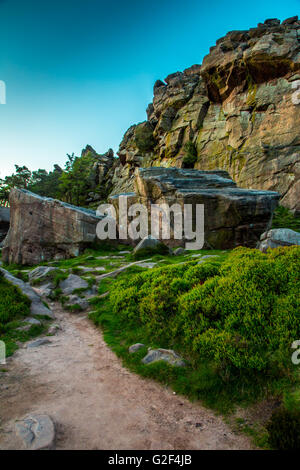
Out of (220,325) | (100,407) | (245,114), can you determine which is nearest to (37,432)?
(100,407)

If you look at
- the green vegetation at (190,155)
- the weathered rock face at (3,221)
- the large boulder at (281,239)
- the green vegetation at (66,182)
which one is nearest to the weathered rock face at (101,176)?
the green vegetation at (66,182)

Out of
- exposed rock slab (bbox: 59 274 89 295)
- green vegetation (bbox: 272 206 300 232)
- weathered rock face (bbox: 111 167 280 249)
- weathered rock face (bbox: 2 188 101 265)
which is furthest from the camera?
green vegetation (bbox: 272 206 300 232)

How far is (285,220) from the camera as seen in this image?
116 ft

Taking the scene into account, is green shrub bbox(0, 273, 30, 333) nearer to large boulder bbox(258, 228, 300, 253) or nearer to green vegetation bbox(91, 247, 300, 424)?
green vegetation bbox(91, 247, 300, 424)

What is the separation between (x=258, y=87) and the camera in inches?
1941

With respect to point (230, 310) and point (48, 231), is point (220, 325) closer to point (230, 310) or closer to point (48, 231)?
point (230, 310)

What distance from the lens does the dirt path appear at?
14.9ft

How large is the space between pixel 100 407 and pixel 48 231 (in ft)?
76.8

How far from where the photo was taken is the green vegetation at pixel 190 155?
190 feet

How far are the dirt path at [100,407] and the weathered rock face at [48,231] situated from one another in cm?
1801

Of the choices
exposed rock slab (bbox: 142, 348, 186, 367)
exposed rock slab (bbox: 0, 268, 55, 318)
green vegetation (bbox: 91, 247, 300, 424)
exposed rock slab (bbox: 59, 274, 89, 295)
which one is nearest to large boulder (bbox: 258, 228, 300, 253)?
green vegetation (bbox: 91, 247, 300, 424)

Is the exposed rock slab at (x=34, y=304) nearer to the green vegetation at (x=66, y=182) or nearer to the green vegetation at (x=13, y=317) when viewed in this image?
the green vegetation at (x=13, y=317)

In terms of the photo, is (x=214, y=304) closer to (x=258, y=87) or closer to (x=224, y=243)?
(x=224, y=243)

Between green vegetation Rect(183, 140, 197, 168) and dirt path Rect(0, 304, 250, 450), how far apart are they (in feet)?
180
